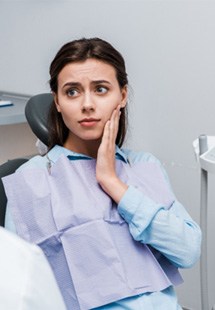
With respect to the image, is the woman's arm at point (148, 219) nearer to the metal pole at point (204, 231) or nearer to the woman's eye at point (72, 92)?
the woman's eye at point (72, 92)

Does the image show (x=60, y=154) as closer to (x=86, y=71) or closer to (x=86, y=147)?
(x=86, y=147)

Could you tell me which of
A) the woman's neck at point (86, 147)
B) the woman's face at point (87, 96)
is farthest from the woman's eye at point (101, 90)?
the woman's neck at point (86, 147)

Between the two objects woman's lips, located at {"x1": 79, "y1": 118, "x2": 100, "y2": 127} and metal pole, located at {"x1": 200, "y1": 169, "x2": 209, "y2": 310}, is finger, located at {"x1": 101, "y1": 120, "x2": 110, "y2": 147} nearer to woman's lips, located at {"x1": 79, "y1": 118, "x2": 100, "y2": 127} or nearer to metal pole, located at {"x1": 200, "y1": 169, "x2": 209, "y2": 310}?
woman's lips, located at {"x1": 79, "y1": 118, "x2": 100, "y2": 127}

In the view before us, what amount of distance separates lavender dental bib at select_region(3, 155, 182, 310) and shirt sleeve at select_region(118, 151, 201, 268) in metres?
0.04

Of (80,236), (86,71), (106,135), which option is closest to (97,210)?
(80,236)

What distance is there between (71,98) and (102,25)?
0.92 meters

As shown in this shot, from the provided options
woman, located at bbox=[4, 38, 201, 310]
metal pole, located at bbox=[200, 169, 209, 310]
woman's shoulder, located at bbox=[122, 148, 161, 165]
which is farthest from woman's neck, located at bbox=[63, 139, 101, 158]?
metal pole, located at bbox=[200, 169, 209, 310]

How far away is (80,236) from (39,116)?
0.46 meters

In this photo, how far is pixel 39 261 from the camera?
43 cm

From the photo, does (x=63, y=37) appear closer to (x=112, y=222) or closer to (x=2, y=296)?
(x=112, y=222)

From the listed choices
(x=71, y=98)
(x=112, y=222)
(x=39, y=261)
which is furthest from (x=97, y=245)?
(x=39, y=261)

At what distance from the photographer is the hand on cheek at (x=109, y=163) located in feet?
3.72

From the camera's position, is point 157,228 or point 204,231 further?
point 204,231

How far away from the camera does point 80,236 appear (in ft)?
3.59
